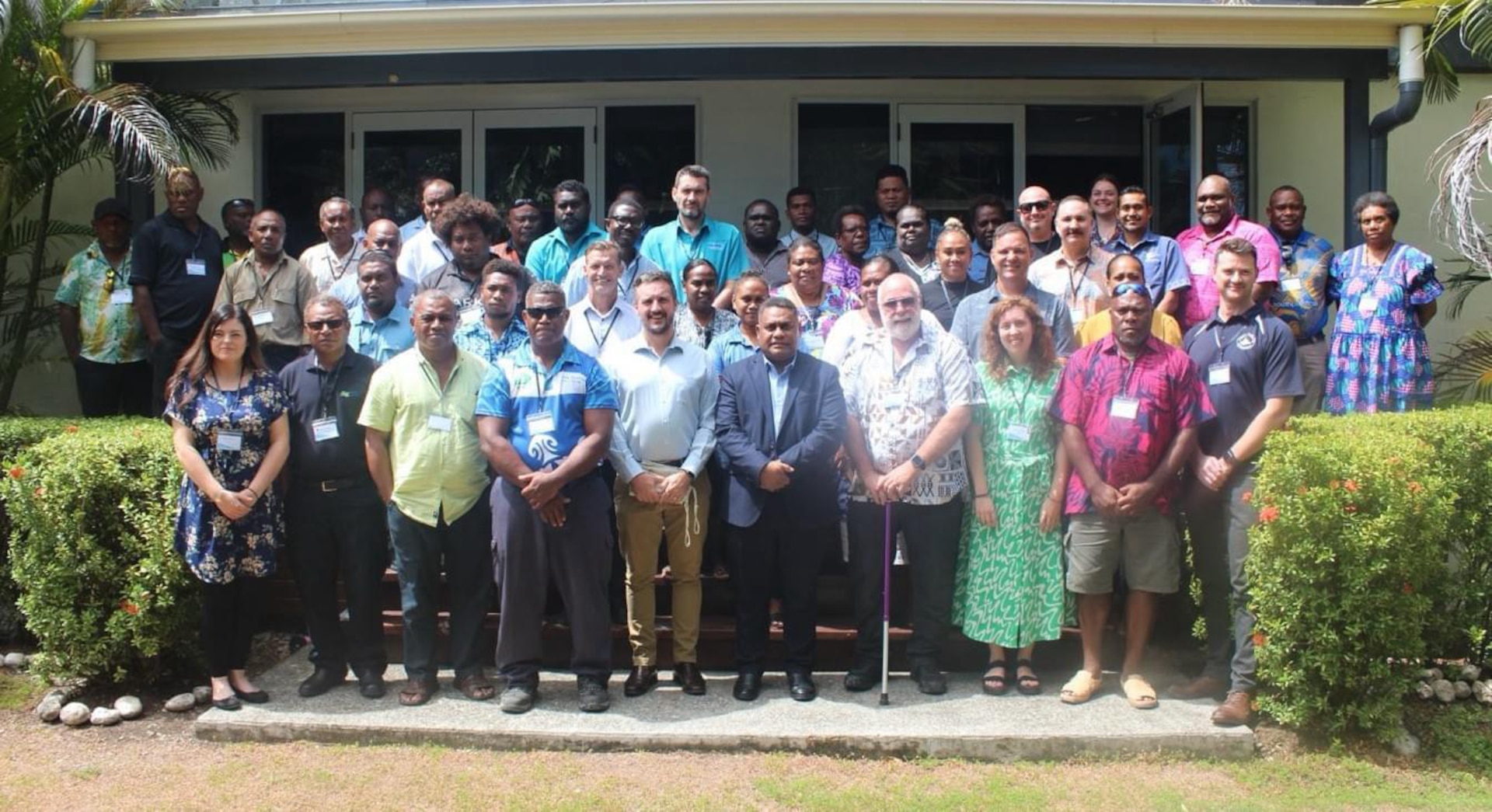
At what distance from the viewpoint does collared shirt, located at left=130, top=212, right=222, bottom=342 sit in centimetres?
702

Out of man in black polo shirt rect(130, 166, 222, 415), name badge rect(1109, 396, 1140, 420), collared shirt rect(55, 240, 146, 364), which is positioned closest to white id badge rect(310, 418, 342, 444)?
man in black polo shirt rect(130, 166, 222, 415)

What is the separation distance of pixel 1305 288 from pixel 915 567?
9.58 ft

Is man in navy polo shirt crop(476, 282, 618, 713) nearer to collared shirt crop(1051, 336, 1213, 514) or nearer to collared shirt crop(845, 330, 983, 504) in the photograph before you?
collared shirt crop(845, 330, 983, 504)

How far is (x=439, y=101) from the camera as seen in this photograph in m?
9.39

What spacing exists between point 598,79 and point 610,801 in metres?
4.50

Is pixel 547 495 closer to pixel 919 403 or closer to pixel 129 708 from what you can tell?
pixel 919 403

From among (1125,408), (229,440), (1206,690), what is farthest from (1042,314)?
(229,440)

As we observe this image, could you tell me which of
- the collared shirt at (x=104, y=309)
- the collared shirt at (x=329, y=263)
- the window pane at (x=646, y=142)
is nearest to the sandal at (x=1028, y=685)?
the collared shirt at (x=329, y=263)

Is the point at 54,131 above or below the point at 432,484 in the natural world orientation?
above

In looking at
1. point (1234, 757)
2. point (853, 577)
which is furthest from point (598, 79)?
point (1234, 757)

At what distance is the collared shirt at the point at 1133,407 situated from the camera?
204 inches

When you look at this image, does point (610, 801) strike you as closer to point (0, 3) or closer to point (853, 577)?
point (853, 577)

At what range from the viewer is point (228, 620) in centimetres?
537

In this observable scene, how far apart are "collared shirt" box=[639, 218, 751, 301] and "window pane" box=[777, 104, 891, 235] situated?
255 cm
